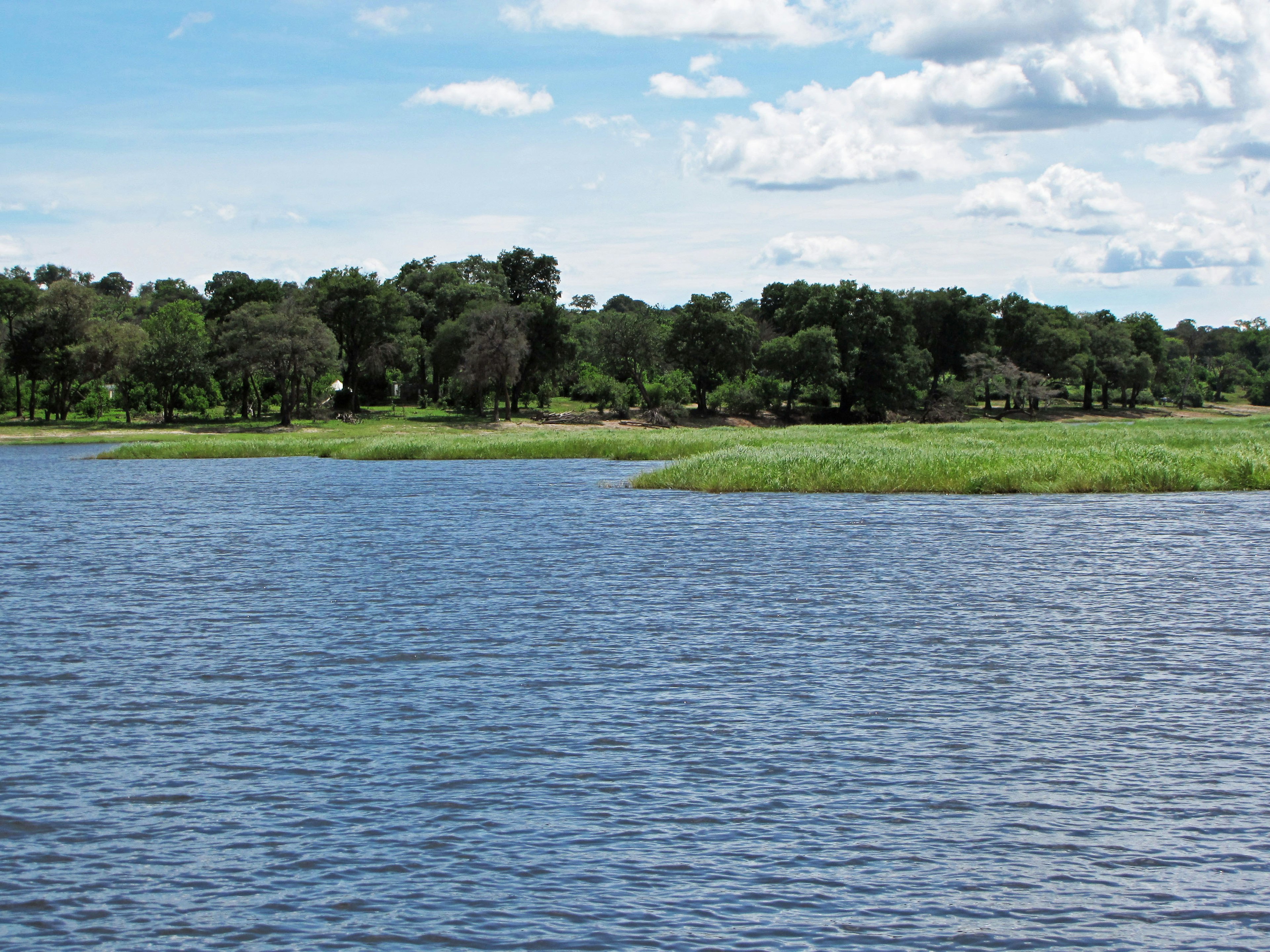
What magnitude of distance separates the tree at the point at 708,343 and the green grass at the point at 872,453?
90.9 feet

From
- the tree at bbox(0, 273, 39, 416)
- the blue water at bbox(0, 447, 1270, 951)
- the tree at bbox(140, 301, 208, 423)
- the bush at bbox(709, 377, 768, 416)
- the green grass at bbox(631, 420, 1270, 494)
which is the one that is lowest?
the blue water at bbox(0, 447, 1270, 951)

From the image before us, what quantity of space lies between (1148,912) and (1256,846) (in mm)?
2371

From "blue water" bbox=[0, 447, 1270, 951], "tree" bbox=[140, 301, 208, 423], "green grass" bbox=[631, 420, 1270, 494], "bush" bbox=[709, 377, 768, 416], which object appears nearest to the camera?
"blue water" bbox=[0, 447, 1270, 951]

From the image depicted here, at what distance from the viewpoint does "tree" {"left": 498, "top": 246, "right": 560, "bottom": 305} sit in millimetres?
157375

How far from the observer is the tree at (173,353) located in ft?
387

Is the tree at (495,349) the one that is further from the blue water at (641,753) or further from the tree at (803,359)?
the blue water at (641,753)

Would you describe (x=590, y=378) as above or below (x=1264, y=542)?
above

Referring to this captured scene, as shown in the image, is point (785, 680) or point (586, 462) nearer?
point (785, 680)

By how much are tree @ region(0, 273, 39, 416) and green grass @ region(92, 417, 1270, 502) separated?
25.9m

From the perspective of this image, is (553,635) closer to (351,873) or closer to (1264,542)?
(351,873)

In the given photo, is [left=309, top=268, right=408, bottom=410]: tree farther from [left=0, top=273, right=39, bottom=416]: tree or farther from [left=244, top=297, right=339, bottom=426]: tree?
[left=0, top=273, right=39, bottom=416]: tree

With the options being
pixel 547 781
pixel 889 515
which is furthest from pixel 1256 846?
pixel 889 515

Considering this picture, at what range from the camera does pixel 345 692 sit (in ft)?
61.7

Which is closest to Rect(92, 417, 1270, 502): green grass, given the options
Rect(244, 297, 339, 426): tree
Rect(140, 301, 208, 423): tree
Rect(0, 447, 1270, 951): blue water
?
Rect(244, 297, 339, 426): tree
